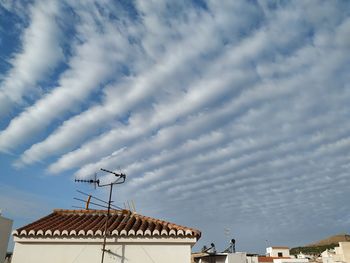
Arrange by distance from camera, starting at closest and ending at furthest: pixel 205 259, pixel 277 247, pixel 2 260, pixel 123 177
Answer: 1. pixel 123 177
2. pixel 2 260
3. pixel 205 259
4. pixel 277 247

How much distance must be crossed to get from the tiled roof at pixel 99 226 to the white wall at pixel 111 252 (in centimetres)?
32

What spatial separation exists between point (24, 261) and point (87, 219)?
3.57 metres

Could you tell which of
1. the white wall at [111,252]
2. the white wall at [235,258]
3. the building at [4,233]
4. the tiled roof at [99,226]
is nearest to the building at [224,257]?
the white wall at [235,258]

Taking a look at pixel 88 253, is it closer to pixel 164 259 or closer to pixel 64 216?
pixel 164 259

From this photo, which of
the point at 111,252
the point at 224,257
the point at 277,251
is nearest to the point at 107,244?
the point at 111,252

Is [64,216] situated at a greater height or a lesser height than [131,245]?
greater

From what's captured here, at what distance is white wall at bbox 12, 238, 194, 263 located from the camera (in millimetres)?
13227

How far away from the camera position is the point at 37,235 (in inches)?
540

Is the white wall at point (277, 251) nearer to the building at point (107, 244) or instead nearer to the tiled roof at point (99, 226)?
the tiled roof at point (99, 226)

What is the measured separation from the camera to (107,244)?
44.0 ft

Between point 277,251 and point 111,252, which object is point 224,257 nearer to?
point 111,252

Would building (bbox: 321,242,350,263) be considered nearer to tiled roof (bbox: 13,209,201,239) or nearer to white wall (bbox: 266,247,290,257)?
white wall (bbox: 266,247,290,257)

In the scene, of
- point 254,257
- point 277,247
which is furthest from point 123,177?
point 277,247

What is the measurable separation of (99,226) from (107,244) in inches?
54.8
